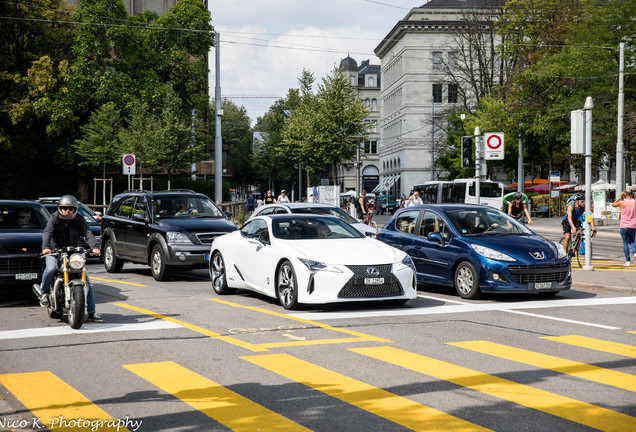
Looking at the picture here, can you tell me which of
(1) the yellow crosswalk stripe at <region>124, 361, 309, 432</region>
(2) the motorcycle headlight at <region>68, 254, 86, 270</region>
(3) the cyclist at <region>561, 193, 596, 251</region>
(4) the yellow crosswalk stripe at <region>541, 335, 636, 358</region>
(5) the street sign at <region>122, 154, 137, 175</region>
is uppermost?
(5) the street sign at <region>122, 154, 137, 175</region>

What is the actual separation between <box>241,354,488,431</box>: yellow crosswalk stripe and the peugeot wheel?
5509 millimetres

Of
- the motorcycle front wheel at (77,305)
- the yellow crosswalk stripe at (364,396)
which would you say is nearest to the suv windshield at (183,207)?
the motorcycle front wheel at (77,305)

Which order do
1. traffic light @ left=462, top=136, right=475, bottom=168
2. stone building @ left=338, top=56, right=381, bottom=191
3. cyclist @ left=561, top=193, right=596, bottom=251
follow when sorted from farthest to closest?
stone building @ left=338, top=56, right=381, bottom=191
traffic light @ left=462, top=136, right=475, bottom=168
cyclist @ left=561, top=193, right=596, bottom=251

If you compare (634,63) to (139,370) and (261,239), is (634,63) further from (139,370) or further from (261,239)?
(139,370)

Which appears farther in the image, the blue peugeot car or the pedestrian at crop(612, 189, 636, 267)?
the pedestrian at crop(612, 189, 636, 267)

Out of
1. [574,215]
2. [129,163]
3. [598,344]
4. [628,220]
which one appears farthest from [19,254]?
[129,163]

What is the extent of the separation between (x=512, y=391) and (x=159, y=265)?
35.5ft

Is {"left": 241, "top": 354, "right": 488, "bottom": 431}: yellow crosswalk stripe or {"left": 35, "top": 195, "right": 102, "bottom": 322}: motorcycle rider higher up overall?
{"left": 35, "top": 195, "right": 102, "bottom": 322}: motorcycle rider

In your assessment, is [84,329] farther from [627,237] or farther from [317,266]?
[627,237]

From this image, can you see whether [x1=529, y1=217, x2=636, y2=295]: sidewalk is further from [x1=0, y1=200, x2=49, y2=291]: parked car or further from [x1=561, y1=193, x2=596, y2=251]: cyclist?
[x1=0, y1=200, x2=49, y2=291]: parked car

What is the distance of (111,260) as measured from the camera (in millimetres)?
18062

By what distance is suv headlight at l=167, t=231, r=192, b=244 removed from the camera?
15.8 m

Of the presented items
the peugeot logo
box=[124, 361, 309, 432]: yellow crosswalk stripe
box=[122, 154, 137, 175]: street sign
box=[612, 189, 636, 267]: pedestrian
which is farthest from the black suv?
box=[122, 154, 137, 175]: street sign

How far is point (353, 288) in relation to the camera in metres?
11.0
